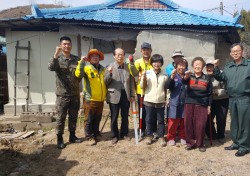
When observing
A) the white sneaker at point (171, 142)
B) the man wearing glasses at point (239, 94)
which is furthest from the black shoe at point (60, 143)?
the man wearing glasses at point (239, 94)

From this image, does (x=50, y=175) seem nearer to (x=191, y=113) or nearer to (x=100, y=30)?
(x=191, y=113)

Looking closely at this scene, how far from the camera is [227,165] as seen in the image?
417cm

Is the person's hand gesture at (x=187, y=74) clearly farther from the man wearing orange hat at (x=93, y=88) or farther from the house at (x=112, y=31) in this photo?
the house at (x=112, y=31)

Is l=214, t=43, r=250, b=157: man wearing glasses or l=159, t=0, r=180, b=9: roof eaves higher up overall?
l=159, t=0, r=180, b=9: roof eaves

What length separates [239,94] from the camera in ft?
14.7

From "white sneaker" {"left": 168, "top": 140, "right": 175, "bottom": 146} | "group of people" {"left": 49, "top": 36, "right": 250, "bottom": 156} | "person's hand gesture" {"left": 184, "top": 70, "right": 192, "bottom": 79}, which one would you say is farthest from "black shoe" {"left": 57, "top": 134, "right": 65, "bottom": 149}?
"person's hand gesture" {"left": 184, "top": 70, "right": 192, "bottom": 79}

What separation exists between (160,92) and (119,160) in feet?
Answer: 4.94

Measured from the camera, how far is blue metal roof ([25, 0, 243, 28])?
24.1 ft

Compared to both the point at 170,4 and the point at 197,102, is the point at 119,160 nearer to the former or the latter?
the point at 197,102

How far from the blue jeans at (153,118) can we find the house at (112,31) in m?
2.90

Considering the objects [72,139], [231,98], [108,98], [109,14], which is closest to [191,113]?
[231,98]

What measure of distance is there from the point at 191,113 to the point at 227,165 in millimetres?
1075

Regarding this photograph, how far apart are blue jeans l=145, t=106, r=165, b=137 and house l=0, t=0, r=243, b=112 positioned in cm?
290

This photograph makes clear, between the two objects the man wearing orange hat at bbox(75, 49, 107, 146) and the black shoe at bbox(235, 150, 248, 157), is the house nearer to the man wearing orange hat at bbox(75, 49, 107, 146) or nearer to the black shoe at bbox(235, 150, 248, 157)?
the man wearing orange hat at bbox(75, 49, 107, 146)
